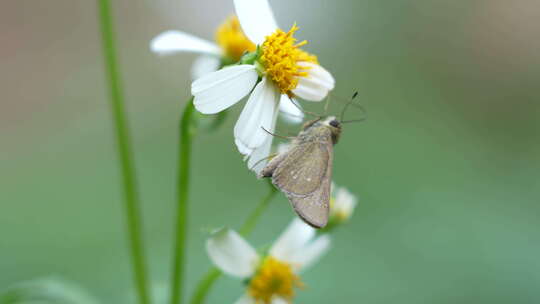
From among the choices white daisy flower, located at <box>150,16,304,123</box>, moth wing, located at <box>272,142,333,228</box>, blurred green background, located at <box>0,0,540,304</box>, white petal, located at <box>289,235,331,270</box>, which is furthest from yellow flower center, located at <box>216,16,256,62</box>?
blurred green background, located at <box>0,0,540,304</box>

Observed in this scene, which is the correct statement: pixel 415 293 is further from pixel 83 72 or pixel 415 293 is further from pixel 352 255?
pixel 83 72

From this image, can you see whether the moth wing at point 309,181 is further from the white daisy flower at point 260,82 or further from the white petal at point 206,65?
the white petal at point 206,65

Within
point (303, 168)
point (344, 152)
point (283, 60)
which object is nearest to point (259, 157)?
point (303, 168)

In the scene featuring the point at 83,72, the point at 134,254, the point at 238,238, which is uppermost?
the point at 83,72

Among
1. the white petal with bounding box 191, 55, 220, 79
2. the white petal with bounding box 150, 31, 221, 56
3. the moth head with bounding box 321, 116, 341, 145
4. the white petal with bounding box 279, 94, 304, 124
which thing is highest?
the white petal with bounding box 191, 55, 220, 79

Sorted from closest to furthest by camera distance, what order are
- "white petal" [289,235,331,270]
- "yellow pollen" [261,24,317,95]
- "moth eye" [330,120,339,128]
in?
"yellow pollen" [261,24,317,95]
"moth eye" [330,120,339,128]
"white petal" [289,235,331,270]

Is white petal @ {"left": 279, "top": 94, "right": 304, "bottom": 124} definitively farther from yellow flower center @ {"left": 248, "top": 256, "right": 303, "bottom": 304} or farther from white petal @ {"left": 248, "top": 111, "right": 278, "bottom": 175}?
yellow flower center @ {"left": 248, "top": 256, "right": 303, "bottom": 304}

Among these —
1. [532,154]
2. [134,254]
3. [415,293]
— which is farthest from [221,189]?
[532,154]
